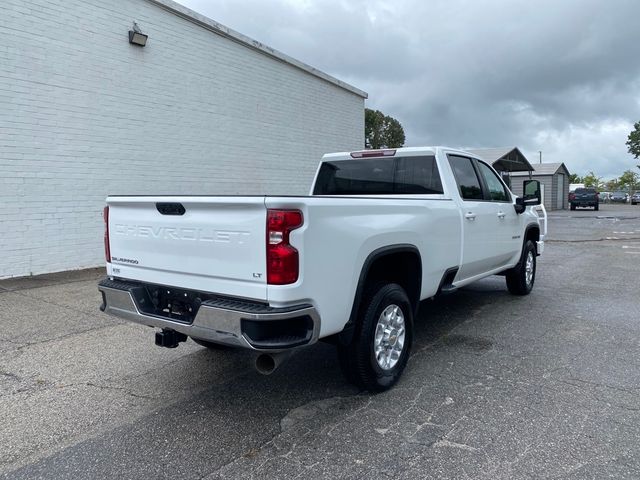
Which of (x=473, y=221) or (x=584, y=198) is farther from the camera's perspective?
(x=584, y=198)

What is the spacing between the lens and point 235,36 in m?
12.1

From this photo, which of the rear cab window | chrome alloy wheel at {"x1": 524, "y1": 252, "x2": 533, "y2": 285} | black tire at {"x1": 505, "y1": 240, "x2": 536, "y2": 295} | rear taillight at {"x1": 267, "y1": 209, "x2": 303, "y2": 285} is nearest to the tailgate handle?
rear taillight at {"x1": 267, "y1": 209, "x2": 303, "y2": 285}

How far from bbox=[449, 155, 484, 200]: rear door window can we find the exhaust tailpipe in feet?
9.95

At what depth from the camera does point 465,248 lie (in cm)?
528

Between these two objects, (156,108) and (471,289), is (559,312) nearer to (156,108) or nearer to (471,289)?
(471,289)

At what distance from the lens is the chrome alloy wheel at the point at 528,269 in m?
7.39

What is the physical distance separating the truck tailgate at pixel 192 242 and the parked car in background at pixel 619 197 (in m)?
69.2

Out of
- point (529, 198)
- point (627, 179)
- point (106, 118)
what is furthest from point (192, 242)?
point (627, 179)

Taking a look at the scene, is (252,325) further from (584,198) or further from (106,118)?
(584,198)

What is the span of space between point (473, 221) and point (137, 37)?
Result: 7794 millimetres

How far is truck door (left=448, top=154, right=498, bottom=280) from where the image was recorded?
17.5 feet

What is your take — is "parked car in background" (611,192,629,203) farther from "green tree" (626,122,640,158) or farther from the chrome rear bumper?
the chrome rear bumper

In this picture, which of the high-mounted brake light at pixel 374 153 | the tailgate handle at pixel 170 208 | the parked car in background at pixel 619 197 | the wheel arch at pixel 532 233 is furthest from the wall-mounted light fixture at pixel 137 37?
the parked car in background at pixel 619 197

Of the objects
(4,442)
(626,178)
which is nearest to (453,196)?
(4,442)
